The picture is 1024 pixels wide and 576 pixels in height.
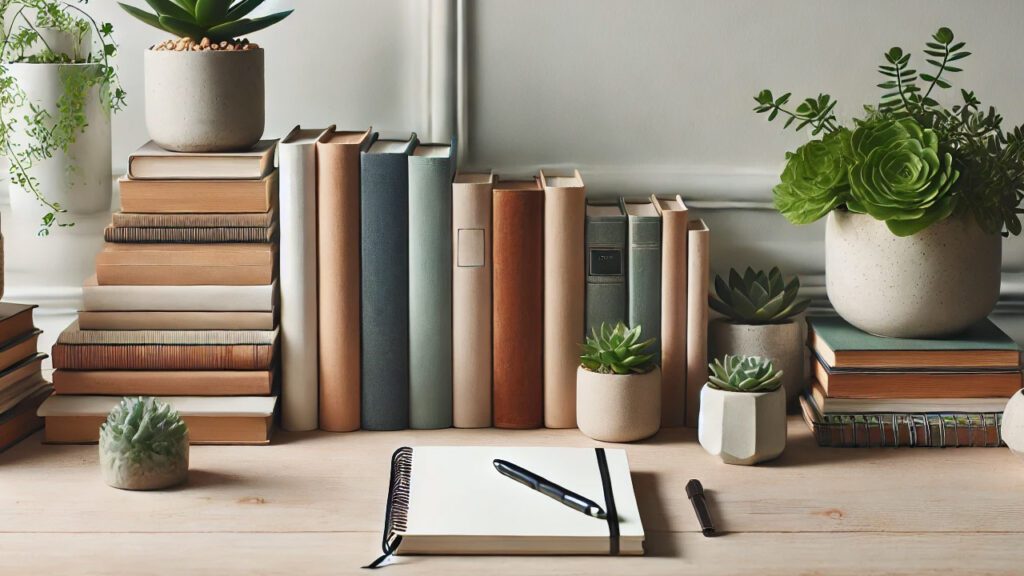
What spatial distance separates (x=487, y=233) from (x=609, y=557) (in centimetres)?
41

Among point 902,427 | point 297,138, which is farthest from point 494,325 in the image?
point 902,427

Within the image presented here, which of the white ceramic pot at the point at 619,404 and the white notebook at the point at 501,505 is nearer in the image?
the white notebook at the point at 501,505

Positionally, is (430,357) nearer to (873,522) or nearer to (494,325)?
(494,325)

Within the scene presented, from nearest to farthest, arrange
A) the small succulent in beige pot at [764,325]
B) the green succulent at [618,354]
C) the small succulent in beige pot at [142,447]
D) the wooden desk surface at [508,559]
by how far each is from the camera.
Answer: the wooden desk surface at [508,559], the small succulent in beige pot at [142,447], the green succulent at [618,354], the small succulent in beige pot at [764,325]

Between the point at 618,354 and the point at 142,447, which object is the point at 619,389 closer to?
the point at 618,354

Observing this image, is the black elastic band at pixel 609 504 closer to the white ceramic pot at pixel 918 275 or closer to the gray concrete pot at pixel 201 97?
the white ceramic pot at pixel 918 275

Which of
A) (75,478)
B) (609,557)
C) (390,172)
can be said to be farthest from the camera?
(390,172)

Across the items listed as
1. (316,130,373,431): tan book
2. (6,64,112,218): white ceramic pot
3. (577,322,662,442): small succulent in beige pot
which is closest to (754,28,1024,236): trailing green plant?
(577,322,662,442): small succulent in beige pot

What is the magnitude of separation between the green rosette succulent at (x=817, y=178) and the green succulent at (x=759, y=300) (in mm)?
114

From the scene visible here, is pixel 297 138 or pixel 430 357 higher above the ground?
pixel 297 138

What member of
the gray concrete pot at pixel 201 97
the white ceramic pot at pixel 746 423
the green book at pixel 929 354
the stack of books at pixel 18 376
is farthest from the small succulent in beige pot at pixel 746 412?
the stack of books at pixel 18 376

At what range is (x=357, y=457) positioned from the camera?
45.9 inches

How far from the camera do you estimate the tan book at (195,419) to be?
1.18 m

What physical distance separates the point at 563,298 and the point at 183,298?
0.40 meters
